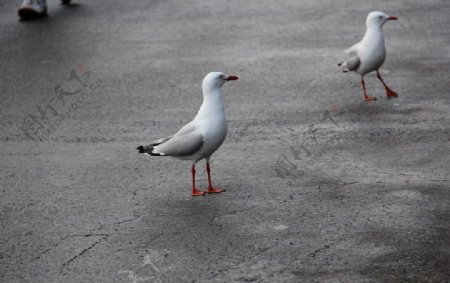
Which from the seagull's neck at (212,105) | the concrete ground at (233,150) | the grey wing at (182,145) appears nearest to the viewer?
the concrete ground at (233,150)

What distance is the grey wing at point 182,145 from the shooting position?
6.71 meters

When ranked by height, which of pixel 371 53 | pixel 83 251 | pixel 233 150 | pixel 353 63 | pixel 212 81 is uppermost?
pixel 212 81

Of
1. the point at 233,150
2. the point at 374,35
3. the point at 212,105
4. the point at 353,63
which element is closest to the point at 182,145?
the point at 212,105

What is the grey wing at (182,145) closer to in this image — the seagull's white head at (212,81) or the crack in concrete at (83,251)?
the seagull's white head at (212,81)

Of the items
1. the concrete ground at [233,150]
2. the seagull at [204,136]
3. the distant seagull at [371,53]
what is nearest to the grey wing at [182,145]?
the seagull at [204,136]

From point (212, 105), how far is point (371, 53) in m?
3.11

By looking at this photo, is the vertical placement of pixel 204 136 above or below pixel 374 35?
below

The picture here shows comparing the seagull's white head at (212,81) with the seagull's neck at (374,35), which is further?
the seagull's neck at (374,35)

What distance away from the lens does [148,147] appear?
6.93 metres

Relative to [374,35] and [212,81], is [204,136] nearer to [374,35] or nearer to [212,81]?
[212,81]

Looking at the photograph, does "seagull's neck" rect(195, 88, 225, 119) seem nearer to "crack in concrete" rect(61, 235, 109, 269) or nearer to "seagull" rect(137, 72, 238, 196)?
"seagull" rect(137, 72, 238, 196)

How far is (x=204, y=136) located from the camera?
671 cm

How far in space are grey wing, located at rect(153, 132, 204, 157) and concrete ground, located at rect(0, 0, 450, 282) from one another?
0.40 meters

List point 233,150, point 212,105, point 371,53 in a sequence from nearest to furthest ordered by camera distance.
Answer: point 212,105 → point 233,150 → point 371,53
